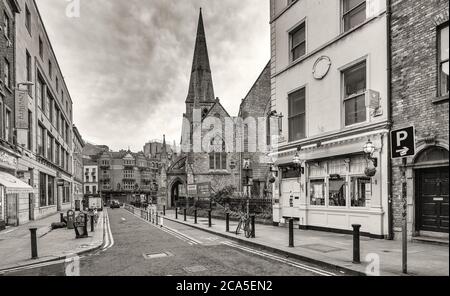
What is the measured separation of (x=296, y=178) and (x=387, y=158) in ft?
17.0

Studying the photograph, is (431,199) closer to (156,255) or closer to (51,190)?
(156,255)

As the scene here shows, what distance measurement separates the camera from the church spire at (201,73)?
173 feet

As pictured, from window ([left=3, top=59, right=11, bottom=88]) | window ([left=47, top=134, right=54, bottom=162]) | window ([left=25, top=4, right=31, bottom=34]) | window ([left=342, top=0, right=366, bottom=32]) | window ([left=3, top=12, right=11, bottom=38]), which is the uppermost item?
window ([left=25, top=4, right=31, bottom=34])

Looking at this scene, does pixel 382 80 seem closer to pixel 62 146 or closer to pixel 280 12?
pixel 280 12

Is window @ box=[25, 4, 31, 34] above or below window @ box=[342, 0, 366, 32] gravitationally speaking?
above

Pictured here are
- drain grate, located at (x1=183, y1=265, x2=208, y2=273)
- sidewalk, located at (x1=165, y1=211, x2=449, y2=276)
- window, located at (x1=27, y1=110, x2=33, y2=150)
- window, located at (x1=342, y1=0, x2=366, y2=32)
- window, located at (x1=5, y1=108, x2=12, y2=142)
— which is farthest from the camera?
window, located at (x1=27, y1=110, x2=33, y2=150)

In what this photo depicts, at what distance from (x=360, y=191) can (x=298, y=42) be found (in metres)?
7.98

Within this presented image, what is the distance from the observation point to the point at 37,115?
26.8 m

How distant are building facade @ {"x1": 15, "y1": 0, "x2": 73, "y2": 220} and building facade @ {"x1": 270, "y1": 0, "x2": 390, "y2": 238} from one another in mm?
15424

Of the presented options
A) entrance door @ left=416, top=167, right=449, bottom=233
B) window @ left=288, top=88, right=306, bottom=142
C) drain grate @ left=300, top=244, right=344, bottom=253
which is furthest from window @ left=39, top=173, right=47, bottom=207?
entrance door @ left=416, top=167, right=449, bottom=233

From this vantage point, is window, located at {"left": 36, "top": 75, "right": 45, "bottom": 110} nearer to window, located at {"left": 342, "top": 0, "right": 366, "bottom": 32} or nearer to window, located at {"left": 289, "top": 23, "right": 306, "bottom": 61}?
window, located at {"left": 289, "top": 23, "right": 306, "bottom": 61}

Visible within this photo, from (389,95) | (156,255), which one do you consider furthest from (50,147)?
(389,95)

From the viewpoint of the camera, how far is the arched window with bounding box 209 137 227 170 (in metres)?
42.4
